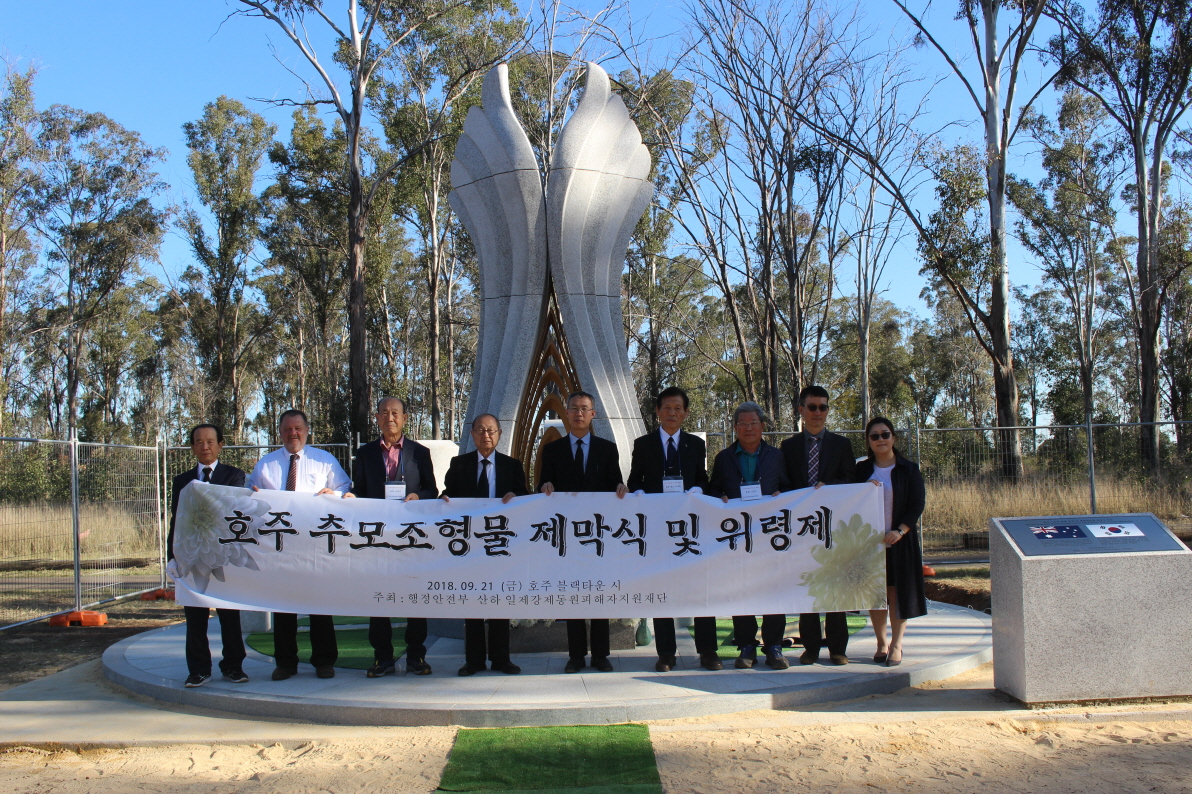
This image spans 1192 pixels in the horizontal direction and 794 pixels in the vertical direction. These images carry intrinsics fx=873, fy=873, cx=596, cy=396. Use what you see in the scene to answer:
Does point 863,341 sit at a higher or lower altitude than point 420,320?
lower

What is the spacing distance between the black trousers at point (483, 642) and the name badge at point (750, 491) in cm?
161

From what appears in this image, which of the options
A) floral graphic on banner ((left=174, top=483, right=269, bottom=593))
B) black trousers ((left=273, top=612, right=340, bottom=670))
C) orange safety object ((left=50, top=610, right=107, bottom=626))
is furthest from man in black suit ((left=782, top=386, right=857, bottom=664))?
orange safety object ((left=50, top=610, right=107, bottom=626))

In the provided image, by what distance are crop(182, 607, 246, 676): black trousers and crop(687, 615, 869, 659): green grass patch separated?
9.29ft

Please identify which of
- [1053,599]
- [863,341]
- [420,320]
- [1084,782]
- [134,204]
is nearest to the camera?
[1084,782]

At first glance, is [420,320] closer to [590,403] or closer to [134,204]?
[134,204]

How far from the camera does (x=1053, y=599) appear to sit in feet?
14.7

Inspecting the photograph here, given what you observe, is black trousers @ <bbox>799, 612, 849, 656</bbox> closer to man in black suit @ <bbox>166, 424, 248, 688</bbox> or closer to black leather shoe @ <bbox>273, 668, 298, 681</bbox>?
black leather shoe @ <bbox>273, 668, 298, 681</bbox>

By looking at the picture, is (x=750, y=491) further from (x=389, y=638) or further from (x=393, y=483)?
(x=389, y=638)

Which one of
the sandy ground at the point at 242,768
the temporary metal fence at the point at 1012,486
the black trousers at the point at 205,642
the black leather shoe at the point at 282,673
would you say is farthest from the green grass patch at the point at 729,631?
the temporary metal fence at the point at 1012,486

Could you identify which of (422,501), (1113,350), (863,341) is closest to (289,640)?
(422,501)

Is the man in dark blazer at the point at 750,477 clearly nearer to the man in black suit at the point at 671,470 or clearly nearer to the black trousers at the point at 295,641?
the man in black suit at the point at 671,470

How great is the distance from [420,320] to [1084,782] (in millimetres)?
35835

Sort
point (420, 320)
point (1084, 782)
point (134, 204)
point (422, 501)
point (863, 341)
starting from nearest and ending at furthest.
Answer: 1. point (1084, 782)
2. point (422, 501)
3. point (863, 341)
4. point (134, 204)
5. point (420, 320)

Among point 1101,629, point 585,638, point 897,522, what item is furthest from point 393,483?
point 1101,629
